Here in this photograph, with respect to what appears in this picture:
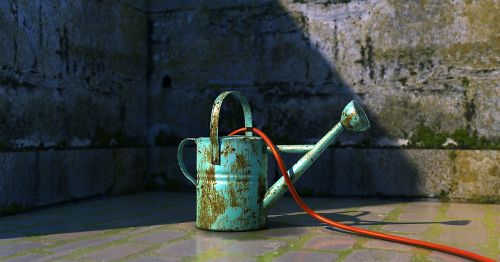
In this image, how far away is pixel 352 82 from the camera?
4211mm

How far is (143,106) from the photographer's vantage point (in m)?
4.82

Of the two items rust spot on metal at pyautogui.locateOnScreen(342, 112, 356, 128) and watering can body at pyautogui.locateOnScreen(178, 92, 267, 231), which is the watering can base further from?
rust spot on metal at pyautogui.locateOnScreen(342, 112, 356, 128)

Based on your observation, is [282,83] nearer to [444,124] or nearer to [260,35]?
[260,35]

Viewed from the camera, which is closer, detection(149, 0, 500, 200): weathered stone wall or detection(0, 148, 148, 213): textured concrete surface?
detection(0, 148, 148, 213): textured concrete surface

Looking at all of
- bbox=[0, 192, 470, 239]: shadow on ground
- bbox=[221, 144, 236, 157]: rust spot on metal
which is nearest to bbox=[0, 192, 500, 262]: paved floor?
bbox=[0, 192, 470, 239]: shadow on ground

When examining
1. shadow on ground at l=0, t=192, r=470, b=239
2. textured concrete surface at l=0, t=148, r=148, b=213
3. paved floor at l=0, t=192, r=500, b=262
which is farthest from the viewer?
textured concrete surface at l=0, t=148, r=148, b=213

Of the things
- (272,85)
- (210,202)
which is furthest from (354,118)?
(272,85)

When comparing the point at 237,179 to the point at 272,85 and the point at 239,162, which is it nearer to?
the point at 239,162

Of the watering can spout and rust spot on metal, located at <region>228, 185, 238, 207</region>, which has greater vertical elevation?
the watering can spout

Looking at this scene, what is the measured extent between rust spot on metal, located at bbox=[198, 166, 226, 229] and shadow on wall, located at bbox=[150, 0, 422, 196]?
4.89 feet

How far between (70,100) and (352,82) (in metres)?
2.11

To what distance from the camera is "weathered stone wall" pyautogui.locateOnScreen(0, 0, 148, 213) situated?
3.52 metres

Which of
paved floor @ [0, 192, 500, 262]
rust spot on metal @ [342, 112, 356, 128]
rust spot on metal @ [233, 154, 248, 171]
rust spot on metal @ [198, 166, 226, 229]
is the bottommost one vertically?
paved floor @ [0, 192, 500, 262]

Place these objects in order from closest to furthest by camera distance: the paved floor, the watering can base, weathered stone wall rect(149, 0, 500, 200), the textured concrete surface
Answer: the paved floor
the watering can base
the textured concrete surface
weathered stone wall rect(149, 0, 500, 200)
